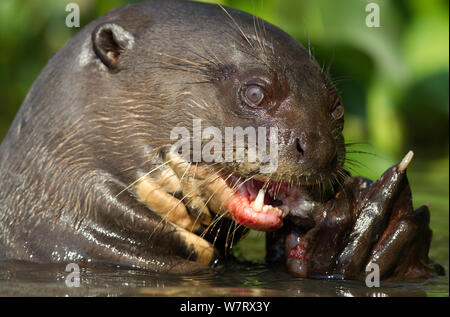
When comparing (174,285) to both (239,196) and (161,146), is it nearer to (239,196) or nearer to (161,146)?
(239,196)

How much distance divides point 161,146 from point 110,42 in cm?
63

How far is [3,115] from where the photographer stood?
39.8ft

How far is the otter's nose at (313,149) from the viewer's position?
3938 millimetres

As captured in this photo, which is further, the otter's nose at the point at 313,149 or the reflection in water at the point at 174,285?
the otter's nose at the point at 313,149

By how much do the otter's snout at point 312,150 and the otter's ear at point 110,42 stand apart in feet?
3.59

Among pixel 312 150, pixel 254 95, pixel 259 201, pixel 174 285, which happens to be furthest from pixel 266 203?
pixel 174 285

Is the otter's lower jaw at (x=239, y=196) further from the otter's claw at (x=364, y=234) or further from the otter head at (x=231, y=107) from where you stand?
the otter's claw at (x=364, y=234)

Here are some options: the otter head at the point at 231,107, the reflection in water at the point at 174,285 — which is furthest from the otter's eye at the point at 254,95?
the reflection in water at the point at 174,285

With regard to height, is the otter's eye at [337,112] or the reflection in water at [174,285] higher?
the otter's eye at [337,112]

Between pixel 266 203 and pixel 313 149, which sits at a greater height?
pixel 313 149

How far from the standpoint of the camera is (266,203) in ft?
13.8

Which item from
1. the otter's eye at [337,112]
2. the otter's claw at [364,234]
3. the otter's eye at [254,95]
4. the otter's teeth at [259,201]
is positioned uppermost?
the otter's eye at [254,95]

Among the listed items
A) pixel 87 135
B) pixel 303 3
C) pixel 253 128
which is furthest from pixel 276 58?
pixel 303 3

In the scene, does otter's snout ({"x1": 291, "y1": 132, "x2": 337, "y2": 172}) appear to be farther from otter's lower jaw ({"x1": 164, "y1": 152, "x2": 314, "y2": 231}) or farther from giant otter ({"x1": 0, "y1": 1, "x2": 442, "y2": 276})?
otter's lower jaw ({"x1": 164, "y1": 152, "x2": 314, "y2": 231})
